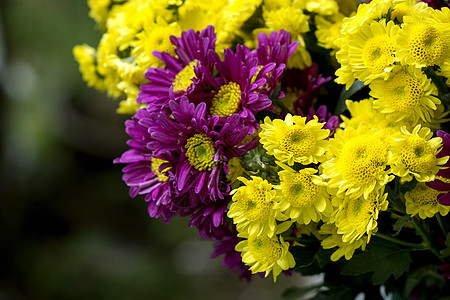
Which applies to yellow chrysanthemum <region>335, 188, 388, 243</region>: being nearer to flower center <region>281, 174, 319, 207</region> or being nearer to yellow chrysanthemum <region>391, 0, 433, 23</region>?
flower center <region>281, 174, 319, 207</region>

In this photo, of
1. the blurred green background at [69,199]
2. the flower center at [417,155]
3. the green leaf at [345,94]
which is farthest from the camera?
the blurred green background at [69,199]

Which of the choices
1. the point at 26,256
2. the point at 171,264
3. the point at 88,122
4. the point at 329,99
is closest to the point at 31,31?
the point at 88,122

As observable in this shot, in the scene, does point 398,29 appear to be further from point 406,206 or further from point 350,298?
point 350,298

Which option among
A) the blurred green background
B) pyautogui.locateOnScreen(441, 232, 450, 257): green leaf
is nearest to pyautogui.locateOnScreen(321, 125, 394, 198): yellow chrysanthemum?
pyautogui.locateOnScreen(441, 232, 450, 257): green leaf

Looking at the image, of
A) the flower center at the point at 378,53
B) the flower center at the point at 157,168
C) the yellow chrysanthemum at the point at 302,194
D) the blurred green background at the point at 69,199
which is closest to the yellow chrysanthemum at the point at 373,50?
the flower center at the point at 378,53

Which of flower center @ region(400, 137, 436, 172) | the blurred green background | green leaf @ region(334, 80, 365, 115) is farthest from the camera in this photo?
the blurred green background

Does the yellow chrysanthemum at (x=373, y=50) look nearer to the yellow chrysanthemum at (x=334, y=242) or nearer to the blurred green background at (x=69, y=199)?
the yellow chrysanthemum at (x=334, y=242)

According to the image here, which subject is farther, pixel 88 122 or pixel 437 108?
pixel 88 122
